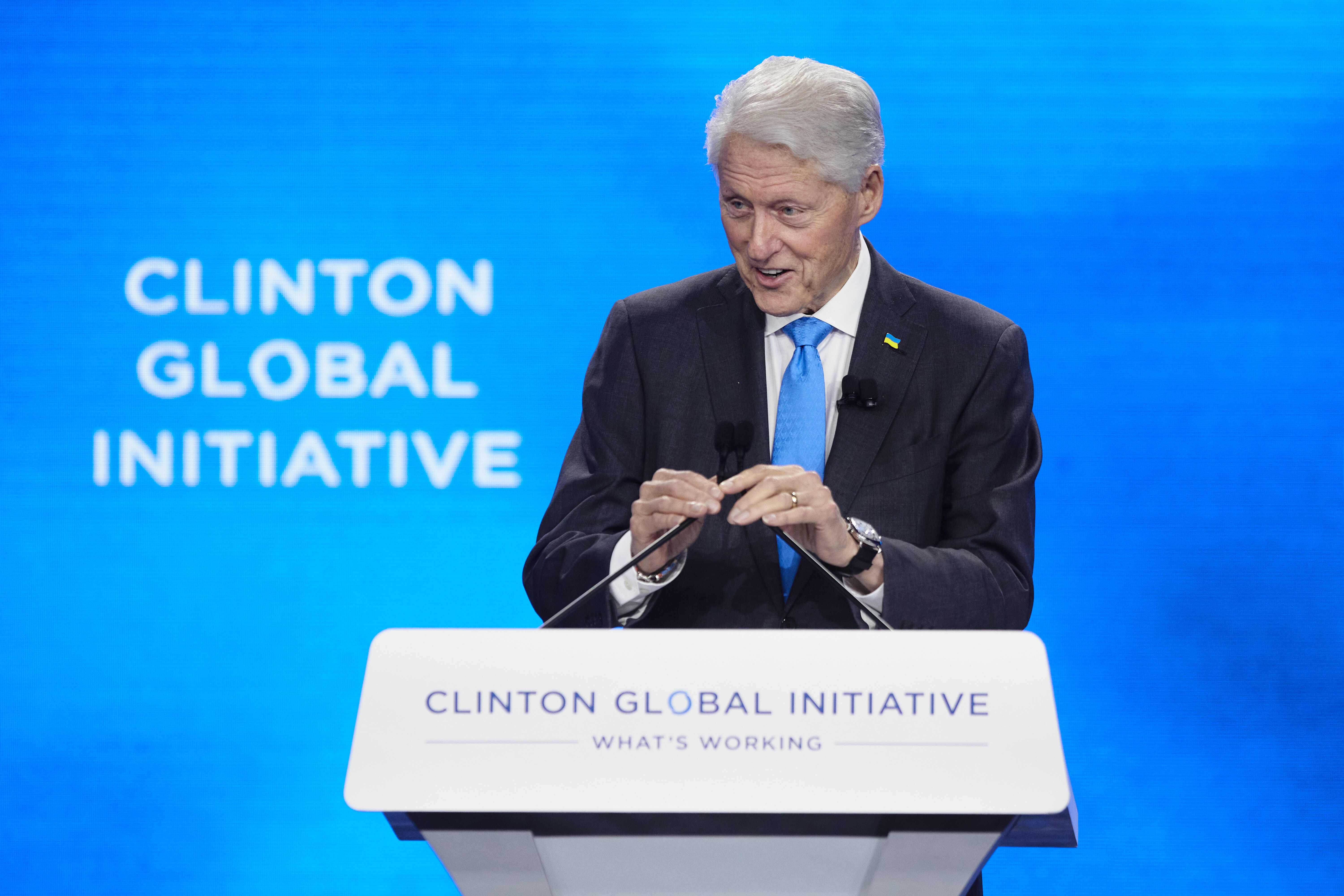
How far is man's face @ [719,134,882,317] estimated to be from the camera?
1.65 m

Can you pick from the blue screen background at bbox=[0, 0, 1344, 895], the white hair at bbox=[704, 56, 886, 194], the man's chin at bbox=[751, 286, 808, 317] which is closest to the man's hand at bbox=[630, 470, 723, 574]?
the man's chin at bbox=[751, 286, 808, 317]

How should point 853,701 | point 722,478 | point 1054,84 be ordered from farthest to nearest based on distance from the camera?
point 1054,84, point 722,478, point 853,701

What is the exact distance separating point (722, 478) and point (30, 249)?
6.94 feet

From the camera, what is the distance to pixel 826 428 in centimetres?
172

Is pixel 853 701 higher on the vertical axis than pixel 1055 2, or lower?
lower

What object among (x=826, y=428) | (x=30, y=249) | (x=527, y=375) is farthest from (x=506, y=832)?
(x=30, y=249)

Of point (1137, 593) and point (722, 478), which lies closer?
point (722, 478)

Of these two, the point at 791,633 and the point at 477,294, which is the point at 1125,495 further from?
the point at 791,633

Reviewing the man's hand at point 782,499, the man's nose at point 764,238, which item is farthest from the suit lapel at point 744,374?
the man's hand at point 782,499

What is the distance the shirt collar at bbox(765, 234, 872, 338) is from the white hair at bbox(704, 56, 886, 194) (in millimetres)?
144

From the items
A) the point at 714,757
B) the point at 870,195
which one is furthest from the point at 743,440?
the point at 714,757

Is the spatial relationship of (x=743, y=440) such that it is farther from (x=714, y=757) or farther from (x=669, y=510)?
(x=714, y=757)

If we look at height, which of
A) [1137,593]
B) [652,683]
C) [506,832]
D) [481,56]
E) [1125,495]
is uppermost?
[481,56]

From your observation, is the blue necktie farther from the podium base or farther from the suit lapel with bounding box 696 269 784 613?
the podium base
